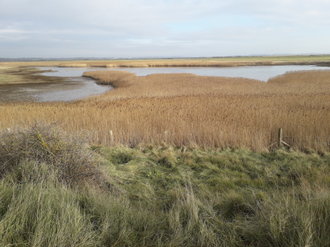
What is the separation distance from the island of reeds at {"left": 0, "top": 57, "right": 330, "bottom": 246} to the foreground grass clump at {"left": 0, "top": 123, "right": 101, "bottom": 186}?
2 centimetres

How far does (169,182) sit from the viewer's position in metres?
5.45

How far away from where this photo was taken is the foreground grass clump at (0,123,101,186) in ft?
14.1

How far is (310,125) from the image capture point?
8797 millimetres

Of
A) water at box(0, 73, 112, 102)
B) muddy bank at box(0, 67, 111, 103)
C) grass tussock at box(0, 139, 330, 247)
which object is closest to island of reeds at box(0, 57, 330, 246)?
grass tussock at box(0, 139, 330, 247)

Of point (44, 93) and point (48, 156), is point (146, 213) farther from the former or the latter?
point (44, 93)

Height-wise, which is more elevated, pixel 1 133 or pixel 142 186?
pixel 1 133

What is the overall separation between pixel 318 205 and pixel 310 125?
6466 mm

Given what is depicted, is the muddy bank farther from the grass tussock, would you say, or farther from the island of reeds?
the grass tussock

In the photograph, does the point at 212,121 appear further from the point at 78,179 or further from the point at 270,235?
the point at 270,235

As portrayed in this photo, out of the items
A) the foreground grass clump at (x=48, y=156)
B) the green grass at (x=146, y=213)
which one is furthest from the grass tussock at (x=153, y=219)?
the foreground grass clump at (x=48, y=156)

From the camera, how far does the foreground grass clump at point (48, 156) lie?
4301mm

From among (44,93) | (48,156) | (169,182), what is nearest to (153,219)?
(169,182)

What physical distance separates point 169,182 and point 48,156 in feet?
8.37

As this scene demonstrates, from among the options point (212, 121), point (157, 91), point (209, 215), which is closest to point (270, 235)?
point (209, 215)
